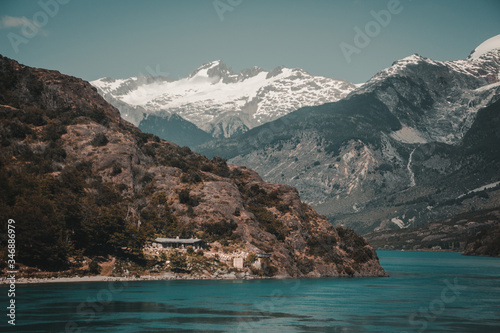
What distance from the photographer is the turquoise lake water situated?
4161 inches

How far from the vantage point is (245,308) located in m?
127

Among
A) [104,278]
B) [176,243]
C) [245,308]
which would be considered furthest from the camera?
[176,243]

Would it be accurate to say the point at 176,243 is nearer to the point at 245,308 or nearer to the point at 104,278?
the point at 104,278

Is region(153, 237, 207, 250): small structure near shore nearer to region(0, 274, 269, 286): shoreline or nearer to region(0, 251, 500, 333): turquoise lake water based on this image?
region(0, 274, 269, 286): shoreline

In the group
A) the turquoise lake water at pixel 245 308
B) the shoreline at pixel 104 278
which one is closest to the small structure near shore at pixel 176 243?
the shoreline at pixel 104 278

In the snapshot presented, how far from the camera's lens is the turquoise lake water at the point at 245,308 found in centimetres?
10569

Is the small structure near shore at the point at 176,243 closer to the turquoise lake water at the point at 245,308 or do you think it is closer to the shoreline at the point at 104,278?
the shoreline at the point at 104,278

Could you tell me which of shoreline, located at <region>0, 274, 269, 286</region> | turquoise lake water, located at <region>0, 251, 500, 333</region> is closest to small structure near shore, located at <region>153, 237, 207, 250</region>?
shoreline, located at <region>0, 274, 269, 286</region>

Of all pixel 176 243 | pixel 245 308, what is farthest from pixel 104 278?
pixel 245 308

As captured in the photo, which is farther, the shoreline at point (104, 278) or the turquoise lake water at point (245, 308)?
the shoreline at point (104, 278)

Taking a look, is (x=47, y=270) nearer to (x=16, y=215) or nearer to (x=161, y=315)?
(x=16, y=215)

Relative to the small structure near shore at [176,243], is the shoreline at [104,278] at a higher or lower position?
lower

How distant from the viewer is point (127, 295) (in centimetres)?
13950

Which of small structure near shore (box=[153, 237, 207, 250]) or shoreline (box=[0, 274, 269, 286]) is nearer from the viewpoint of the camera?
shoreline (box=[0, 274, 269, 286])
